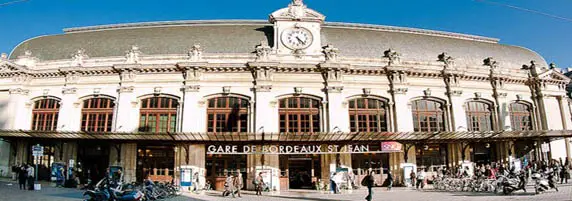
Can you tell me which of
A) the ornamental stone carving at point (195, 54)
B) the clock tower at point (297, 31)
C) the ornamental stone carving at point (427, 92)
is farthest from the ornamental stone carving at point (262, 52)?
the ornamental stone carving at point (427, 92)

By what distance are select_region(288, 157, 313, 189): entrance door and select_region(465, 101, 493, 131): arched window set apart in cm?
1240

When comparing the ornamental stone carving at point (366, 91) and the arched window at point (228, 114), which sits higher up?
the ornamental stone carving at point (366, 91)

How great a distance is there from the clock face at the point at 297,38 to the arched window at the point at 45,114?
654 inches

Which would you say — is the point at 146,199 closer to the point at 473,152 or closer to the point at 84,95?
the point at 84,95

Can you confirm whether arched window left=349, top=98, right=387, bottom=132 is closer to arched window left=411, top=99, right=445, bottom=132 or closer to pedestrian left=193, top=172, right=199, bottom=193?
arched window left=411, top=99, right=445, bottom=132

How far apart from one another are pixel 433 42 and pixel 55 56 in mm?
29213

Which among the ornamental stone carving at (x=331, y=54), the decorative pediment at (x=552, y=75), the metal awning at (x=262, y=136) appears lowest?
the metal awning at (x=262, y=136)

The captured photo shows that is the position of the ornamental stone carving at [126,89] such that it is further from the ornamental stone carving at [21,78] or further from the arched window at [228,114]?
the ornamental stone carving at [21,78]

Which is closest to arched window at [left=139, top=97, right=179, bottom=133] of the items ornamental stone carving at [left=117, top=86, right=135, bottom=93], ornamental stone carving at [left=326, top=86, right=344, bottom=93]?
ornamental stone carving at [left=117, top=86, right=135, bottom=93]

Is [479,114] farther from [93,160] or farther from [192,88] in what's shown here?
[93,160]

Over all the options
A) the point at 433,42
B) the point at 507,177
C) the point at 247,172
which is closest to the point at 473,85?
the point at 433,42

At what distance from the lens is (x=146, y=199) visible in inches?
610

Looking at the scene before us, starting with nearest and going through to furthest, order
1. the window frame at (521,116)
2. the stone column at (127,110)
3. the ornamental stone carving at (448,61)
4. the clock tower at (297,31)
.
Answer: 1. the stone column at (127,110)
2. the clock tower at (297,31)
3. the ornamental stone carving at (448,61)
4. the window frame at (521,116)

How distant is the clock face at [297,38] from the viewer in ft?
82.1
